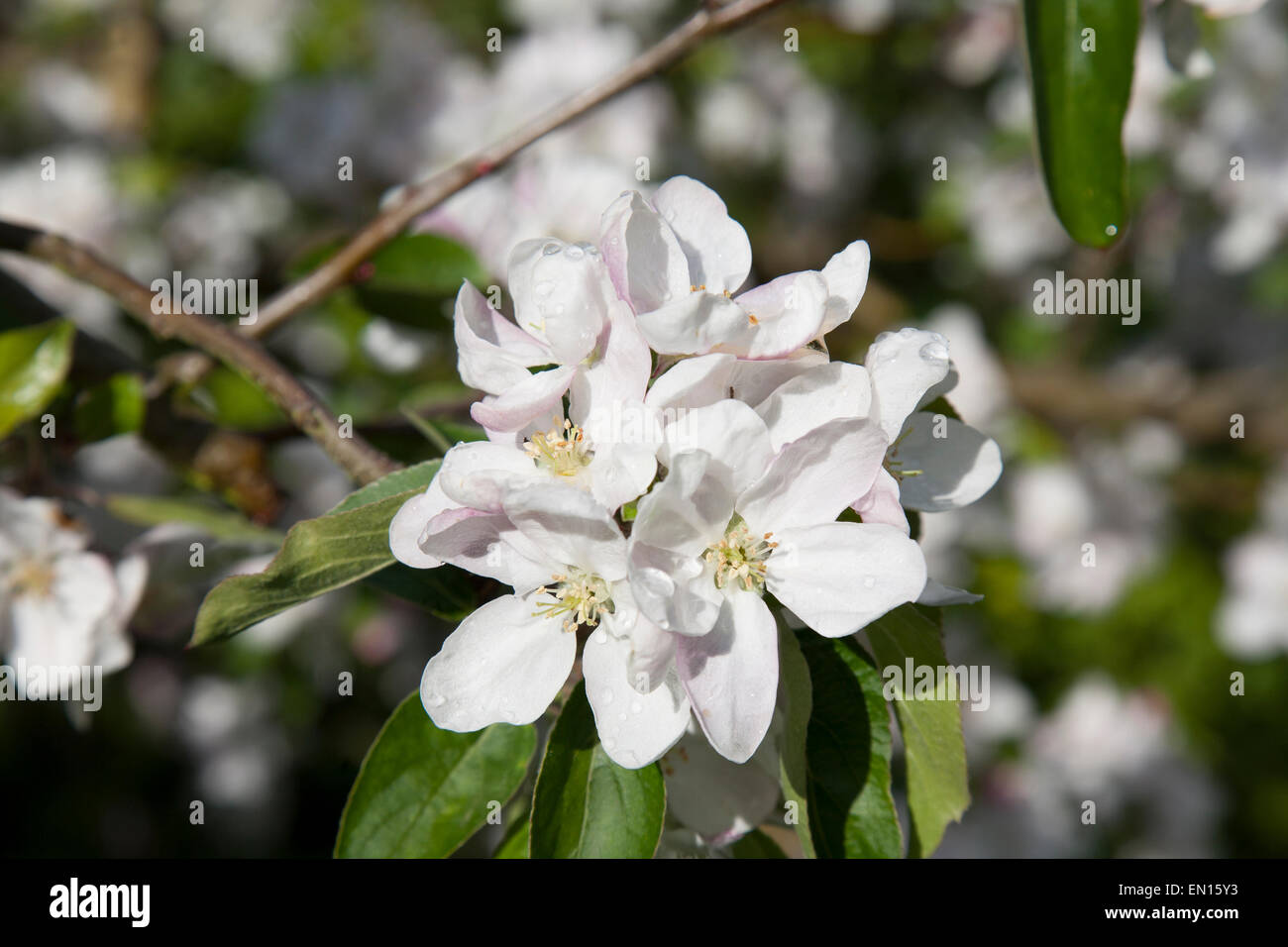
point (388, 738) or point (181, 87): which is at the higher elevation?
point (181, 87)

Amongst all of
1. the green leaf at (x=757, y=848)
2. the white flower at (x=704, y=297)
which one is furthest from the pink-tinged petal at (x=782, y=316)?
the green leaf at (x=757, y=848)

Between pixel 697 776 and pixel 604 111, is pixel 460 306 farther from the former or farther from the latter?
pixel 604 111

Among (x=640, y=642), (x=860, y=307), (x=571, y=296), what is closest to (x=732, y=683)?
(x=640, y=642)

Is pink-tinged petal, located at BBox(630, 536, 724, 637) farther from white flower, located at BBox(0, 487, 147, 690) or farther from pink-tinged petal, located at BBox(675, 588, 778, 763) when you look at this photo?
white flower, located at BBox(0, 487, 147, 690)

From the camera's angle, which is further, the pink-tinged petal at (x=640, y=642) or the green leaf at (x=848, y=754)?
the green leaf at (x=848, y=754)

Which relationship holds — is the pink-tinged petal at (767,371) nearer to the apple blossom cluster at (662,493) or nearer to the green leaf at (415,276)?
the apple blossom cluster at (662,493)
